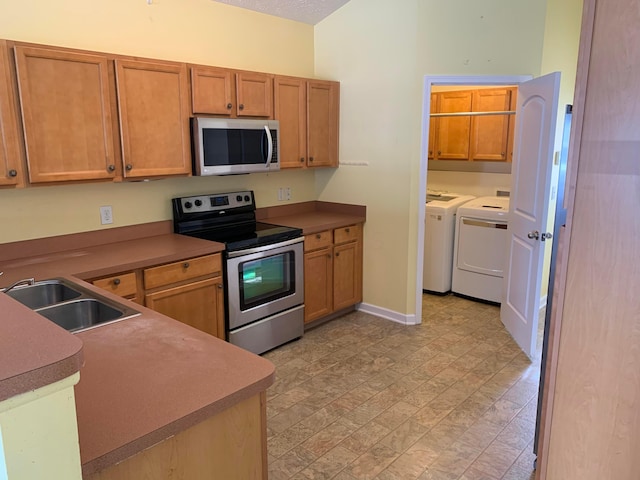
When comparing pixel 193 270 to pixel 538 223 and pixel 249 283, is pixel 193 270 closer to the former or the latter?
pixel 249 283

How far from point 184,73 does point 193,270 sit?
1.25m

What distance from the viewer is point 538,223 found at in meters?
3.24

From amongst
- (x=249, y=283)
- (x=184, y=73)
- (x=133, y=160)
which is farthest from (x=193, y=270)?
(x=184, y=73)

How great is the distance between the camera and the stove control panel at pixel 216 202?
3490 millimetres

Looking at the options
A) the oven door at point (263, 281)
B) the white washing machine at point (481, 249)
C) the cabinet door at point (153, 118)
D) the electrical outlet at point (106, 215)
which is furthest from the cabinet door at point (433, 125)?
the electrical outlet at point (106, 215)

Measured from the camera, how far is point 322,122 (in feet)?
13.6

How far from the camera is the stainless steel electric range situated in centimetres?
328

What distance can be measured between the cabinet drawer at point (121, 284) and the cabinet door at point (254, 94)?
1.42 meters

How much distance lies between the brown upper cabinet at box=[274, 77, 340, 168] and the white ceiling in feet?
1.90

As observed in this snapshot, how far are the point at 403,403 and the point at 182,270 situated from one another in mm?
1563

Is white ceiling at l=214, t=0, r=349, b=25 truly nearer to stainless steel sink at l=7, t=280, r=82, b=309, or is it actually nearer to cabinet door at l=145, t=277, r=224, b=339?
cabinet door at l=145, t=277, r=224, b=339

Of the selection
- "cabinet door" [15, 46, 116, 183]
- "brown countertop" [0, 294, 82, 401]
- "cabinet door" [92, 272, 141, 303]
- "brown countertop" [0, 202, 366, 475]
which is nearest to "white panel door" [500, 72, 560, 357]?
"brown countertop" [0, 202, 366, 475]

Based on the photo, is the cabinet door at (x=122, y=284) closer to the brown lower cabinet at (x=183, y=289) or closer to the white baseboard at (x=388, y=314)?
the brown lower cabinet at (x=183, y=289)

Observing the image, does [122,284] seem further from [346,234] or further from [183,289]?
[346,234]
